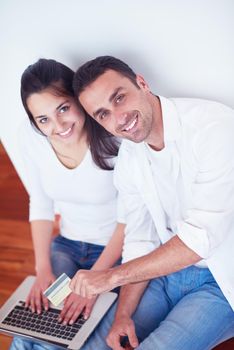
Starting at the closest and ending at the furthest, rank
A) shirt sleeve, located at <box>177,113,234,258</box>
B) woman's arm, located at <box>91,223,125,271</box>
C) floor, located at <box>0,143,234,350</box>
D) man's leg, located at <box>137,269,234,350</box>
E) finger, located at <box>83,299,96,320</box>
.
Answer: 1. shirt sleeve, located at <box>177,113,234,258</box>
2. man's leg, located at <box>137,269,234,350</box>
3. finger, located at <box>83,299,96,320</box>
4. woman's arm, located at <box>91,223,125,271</box>
5. floor, located at <box>0,143,234,350</box>

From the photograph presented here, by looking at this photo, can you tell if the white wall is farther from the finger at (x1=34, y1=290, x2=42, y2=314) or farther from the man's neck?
the finger at (x1=34, y1=290, x2=42, y2=314)

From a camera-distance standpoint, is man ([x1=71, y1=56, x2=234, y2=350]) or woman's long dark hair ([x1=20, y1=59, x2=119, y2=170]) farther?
woman's long dark hair ([x1=20, y1=59, x2=119, y2=170])

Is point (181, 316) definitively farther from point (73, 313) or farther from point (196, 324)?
point (73, 313)

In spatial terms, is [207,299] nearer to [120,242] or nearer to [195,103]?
[120,242]

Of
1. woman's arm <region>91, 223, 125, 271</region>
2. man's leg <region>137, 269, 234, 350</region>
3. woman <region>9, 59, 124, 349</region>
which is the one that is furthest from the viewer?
woman's arm <region>91, 223, 125, 271</region>

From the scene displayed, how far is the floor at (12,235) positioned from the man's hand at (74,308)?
1.28 ft

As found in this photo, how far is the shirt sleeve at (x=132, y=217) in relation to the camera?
52.6 inches

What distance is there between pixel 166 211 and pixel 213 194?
284 mm

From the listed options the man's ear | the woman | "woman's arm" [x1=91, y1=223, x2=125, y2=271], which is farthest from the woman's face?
"woman's arm" [x1=91, y1=223, x2=125, y2=271]

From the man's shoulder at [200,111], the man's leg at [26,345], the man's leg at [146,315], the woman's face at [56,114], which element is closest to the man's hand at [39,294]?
the man's leg at [26,345]

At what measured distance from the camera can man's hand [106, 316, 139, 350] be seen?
126cm

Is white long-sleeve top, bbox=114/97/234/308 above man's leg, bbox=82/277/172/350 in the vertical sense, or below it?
above

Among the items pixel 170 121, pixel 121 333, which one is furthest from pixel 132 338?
pixel 170 121

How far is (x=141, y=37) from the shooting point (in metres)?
1.17
